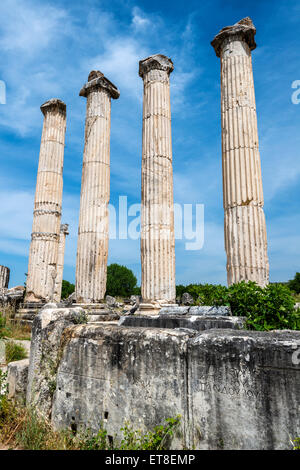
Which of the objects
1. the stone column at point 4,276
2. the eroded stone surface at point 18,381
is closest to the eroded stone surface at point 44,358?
the eroded stone surface at point 18,381

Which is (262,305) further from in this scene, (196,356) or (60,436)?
(60,436)

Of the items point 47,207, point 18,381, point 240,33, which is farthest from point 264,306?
point 47,207

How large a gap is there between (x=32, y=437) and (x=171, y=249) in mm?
7484

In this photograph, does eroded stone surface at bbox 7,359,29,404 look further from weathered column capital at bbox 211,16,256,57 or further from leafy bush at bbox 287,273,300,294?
leafy bush at bbox 287,273,300,294

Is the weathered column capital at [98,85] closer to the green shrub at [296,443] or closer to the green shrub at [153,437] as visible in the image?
the green shrub at [153,437]

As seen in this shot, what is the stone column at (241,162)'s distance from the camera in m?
8.29

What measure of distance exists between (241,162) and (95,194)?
5.94m

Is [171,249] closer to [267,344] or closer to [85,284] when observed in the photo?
[85,284]

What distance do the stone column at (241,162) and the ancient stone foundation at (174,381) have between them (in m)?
5.57

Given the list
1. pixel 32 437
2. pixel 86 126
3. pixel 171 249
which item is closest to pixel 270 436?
pixel 32 437

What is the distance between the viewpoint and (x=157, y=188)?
10336mm

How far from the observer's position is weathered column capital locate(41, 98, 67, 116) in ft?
48.2

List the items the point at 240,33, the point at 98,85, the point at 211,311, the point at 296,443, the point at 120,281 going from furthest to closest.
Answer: the point at 120,281 → the point at 98,85 → the point at 240,33 → the point at 211,311 → the point at 296,443

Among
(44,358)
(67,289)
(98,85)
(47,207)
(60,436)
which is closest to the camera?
Answer: (60,436)
